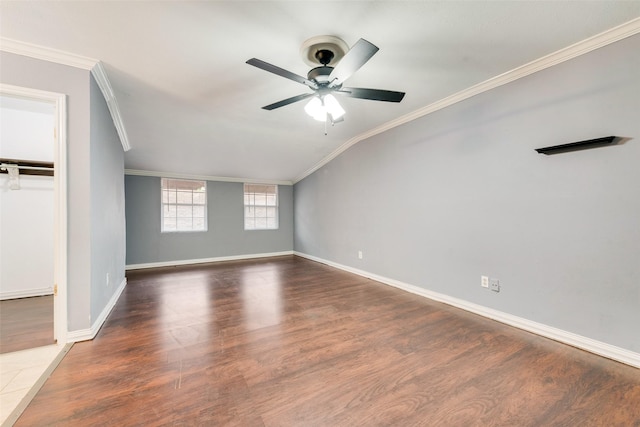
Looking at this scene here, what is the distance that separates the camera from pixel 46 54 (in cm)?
207

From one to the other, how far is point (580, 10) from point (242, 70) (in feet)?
8.90

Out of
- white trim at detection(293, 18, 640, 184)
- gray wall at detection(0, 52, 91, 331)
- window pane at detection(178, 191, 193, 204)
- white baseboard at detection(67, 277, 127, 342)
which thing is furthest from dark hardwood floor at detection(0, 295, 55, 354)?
white trim at detection(293, 18, 640, 184)

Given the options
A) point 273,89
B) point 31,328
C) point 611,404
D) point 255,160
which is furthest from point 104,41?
point 611,404

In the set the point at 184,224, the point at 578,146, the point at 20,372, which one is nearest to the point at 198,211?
the point at 184,224

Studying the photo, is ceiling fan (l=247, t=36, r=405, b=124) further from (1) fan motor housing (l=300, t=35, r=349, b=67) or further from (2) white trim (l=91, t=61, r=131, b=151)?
(2) white trim (l=91, t=61, r=131, b=151)

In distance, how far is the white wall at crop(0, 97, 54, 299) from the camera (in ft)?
10.4

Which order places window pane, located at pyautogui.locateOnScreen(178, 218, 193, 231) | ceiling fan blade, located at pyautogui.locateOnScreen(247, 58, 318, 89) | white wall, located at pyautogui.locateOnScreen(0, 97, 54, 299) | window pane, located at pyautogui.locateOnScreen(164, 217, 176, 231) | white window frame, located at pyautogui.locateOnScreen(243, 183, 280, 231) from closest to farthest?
ceiling fan blade, located at pyautogui.locateOnScreen(247, 58, 318, 89), white wall, located at pyautogui.locateOnScreen(0, 97, 54, 299), window pane, located at pyautogui.locateOnScreen(164, 217, 176, 231), window pane, located at pyautogui.locateOnScreen(178, 218, 193, 231), white window frame, located at pyautogui.locateOnScreen(243, 183, 280, 231)

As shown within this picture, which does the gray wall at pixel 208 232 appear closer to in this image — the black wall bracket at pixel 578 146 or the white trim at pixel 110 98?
the white trim at pixel 110 98

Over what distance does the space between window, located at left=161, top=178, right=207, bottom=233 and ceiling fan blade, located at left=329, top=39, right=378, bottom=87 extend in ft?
16.5

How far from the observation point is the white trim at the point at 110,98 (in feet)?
7.61

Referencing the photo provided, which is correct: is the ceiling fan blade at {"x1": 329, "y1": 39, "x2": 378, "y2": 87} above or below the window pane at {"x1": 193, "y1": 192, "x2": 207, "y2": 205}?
above

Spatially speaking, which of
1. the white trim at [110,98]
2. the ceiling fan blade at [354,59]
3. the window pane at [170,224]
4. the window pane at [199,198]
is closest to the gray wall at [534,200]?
the ceiling fan blade at [354,59]

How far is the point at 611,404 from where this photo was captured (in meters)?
1.49

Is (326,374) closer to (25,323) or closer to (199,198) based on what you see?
(25,323)
